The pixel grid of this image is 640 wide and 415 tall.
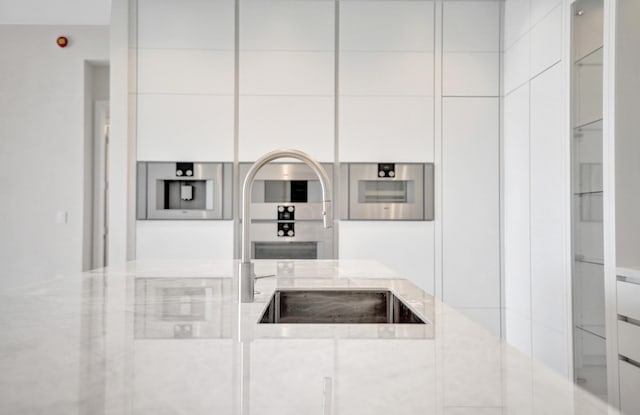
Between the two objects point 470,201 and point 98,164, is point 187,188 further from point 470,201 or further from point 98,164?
point 470,201

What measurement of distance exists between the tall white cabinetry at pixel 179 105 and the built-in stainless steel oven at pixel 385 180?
2.83 ft

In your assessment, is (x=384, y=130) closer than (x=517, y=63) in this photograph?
No

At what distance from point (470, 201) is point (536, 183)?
592mm

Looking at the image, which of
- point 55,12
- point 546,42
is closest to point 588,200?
point 546,42

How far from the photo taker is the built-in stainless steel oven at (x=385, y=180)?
3557 mm

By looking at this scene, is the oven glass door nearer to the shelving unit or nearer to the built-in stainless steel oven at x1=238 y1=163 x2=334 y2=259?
the built-in stainless steel oven at x1=238 y1=163 x2=334 y2=259

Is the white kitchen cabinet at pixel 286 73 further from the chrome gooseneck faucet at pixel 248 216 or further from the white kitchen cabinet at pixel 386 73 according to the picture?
the chrome gooseneck faucet at pixel 248 216

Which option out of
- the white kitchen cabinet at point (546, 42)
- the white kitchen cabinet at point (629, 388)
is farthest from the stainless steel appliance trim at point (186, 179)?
the white kitchen cabinet at point (629, 388)

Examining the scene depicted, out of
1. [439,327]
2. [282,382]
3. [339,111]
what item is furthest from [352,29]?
[282,382]

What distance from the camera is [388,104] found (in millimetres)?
3592

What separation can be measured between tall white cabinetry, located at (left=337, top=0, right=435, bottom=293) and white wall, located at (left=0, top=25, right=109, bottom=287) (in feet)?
8.06

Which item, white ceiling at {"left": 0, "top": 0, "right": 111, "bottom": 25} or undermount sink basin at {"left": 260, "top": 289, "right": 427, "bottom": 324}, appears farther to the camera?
white ceiling at {"left": 0, "top": 0, "right": 111, "bottom": 25}

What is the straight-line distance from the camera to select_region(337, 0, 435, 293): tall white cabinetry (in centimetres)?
358

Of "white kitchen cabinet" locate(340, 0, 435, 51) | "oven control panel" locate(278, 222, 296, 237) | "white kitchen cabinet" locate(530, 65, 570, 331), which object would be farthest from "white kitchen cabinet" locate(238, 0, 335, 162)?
"white kitchen cabinet" locate(530, 65, 570, 331)
